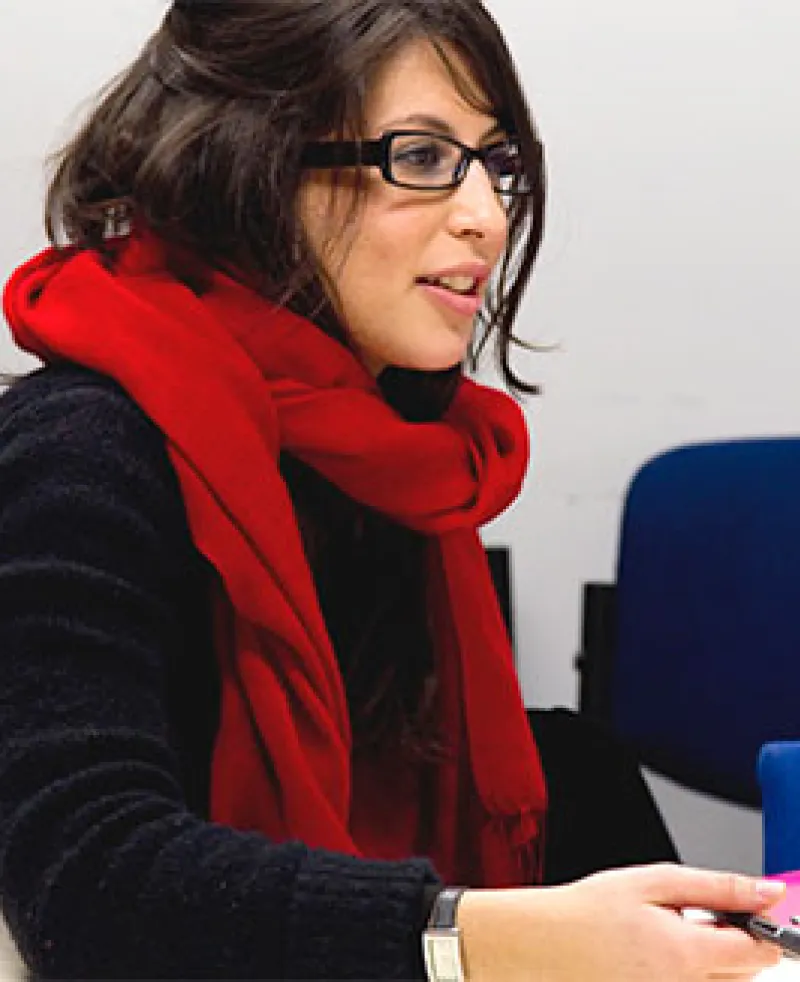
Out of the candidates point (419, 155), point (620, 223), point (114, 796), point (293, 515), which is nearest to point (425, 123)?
point (419, 155)

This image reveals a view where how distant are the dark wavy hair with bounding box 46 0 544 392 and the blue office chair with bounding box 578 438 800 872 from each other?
3.28 feet

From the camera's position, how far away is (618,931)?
81 centimetres

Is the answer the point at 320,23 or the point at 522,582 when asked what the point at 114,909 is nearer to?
the point at 320,23

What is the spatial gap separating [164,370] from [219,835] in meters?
0.35

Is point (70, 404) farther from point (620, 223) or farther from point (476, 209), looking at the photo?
point (620, 223)

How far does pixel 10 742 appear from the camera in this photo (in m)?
0.93

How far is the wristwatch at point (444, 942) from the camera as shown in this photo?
0.85 m

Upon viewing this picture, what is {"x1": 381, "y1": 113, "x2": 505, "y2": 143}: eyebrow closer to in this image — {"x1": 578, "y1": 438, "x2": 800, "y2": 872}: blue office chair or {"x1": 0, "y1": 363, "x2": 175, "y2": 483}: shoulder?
{"x1": 0, "y1": 363, "x2": 175, "y2": 483}: shoulder

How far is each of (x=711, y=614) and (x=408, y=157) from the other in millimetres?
1095

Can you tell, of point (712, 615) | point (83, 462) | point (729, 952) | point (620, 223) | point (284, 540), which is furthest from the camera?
point (620, 223)

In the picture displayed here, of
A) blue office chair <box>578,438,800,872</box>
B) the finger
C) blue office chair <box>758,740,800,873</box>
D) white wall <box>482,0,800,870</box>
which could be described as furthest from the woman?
white wall <box>482,0,800,870</box>

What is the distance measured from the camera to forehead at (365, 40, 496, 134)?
1.23m

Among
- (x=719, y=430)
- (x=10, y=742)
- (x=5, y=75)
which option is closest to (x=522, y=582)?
(x=719, y=430)

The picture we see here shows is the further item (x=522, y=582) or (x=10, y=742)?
(x=522, y=582)
